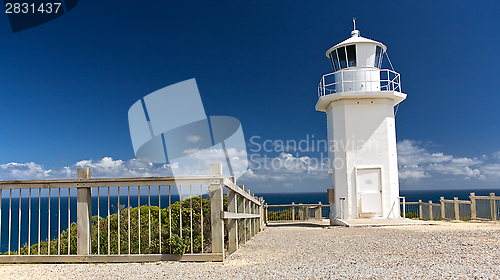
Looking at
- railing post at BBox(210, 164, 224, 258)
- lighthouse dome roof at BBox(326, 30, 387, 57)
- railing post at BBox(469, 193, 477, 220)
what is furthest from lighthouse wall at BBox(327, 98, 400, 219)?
railing post at BBox(210, 164, 224, 258)

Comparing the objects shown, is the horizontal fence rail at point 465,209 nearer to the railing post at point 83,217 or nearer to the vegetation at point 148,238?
the vegetation at point 148,238

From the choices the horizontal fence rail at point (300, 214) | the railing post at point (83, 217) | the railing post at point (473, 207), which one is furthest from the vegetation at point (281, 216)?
the railing post at point (83, 217)

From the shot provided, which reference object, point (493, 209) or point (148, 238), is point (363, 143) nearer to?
point (493, 209)

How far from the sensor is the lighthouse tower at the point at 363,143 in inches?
564

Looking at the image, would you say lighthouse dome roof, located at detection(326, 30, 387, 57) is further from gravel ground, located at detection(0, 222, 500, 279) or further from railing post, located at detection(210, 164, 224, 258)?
railing post, located at detection(210, 164, 224, 258)

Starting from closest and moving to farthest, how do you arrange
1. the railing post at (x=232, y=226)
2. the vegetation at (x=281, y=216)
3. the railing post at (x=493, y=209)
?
the railing post at (x=232, y=226) → the railing post at (x=493, y=209) → the vegetation at (x=281, y=216)

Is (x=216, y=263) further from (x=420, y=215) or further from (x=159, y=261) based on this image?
(x=420, y=215)

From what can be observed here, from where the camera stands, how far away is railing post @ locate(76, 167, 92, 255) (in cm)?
560

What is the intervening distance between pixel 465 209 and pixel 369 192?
181 inches

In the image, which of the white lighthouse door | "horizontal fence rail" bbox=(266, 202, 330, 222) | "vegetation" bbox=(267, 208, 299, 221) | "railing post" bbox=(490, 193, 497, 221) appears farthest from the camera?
"vegetation" bbox=(267, 208, 299, 221)

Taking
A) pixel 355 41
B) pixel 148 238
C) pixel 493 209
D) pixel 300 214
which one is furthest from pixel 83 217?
pixel 493 209

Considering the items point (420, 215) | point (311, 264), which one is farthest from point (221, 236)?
point (420, 215)

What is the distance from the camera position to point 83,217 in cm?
566

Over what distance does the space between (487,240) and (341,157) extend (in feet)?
24.9
